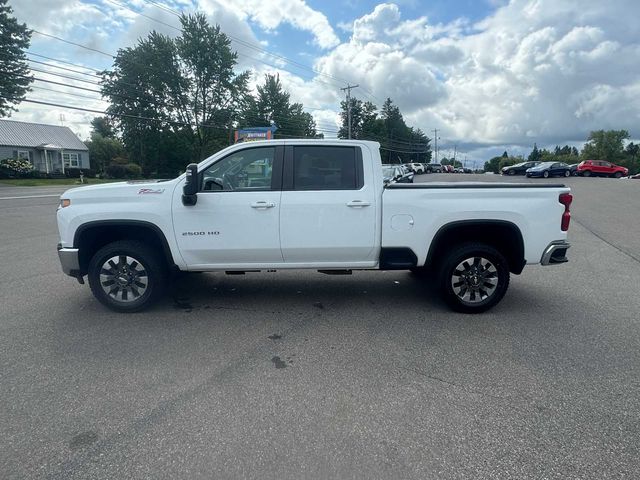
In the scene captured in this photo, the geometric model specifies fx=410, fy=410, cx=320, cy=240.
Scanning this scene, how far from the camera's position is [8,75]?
39.5 meters

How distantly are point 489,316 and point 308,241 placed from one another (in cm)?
227

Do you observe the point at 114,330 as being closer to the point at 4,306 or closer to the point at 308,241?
the point at 4,306

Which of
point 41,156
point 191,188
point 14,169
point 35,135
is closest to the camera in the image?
point 191,188

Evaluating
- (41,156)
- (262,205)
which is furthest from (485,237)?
(41,156)

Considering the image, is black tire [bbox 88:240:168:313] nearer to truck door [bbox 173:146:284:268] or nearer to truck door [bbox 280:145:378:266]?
truck door [bbox 173:146:284:268]

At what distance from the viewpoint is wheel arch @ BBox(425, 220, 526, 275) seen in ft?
15.2

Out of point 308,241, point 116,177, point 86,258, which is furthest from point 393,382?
point 116,177

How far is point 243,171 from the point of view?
15.5ft

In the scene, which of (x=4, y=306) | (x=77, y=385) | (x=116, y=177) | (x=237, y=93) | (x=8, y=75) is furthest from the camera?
(x=237, y=93)

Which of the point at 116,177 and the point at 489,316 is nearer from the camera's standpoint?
the point at 489,316

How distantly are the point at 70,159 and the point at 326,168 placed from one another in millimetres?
59285

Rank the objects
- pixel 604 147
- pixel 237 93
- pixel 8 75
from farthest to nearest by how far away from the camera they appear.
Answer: pixel 604 147
pixel 237 93
pixel 8 75

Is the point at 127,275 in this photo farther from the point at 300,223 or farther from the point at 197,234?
the point at 300,223

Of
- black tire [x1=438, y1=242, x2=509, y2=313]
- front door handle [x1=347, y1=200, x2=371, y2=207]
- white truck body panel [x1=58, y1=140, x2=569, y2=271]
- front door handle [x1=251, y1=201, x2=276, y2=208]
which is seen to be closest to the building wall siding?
white truck body panel [x1=58, y1=140, x2=569, y2=271]
